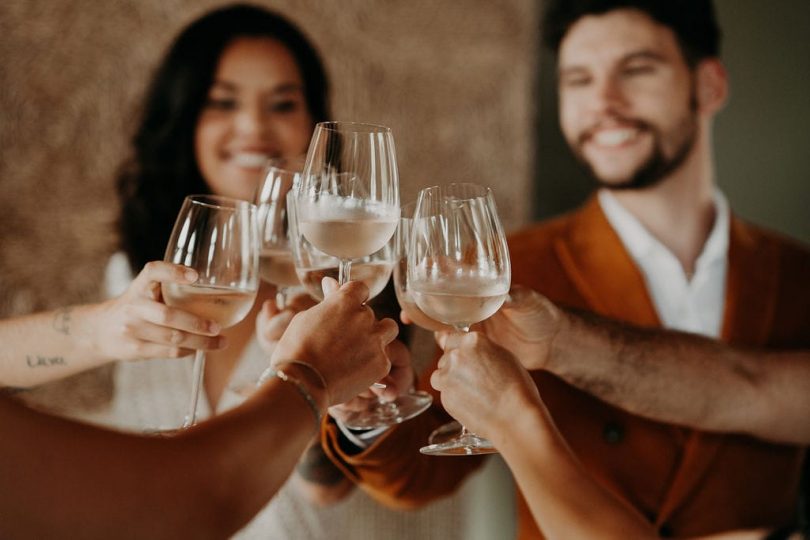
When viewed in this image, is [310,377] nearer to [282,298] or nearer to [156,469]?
[156,469]

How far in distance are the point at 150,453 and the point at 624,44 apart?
5.66 feet

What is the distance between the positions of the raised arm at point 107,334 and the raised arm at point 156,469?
0.31 metres

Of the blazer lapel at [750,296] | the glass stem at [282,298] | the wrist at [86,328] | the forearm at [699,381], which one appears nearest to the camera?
the wrist at [86,328]

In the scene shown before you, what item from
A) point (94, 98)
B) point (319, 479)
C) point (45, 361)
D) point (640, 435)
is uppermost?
point (94, 98)

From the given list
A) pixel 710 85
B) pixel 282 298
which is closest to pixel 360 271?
pixel 282 298

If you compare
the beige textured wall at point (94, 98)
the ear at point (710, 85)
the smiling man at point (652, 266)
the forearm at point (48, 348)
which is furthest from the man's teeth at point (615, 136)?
the forearm at point (48, 348)

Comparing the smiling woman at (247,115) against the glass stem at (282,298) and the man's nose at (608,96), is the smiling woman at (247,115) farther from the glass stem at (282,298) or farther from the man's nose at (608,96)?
the man's nose at (608,96)

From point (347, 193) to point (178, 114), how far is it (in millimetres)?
1244

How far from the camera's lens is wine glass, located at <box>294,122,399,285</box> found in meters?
1.03

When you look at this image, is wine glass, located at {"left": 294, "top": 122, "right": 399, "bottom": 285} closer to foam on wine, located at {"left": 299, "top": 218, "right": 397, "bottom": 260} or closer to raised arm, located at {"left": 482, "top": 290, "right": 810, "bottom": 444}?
foam on wine, located at {"left": 299, "top": 218, "right": 397, "bottom": 260}

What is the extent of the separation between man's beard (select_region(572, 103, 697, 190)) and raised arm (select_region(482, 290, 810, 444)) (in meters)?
0.55

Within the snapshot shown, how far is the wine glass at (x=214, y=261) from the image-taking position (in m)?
1.14

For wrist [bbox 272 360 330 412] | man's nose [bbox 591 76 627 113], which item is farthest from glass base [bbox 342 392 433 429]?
man's nose [bbox 591 76 627 113]

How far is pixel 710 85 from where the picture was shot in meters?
2.21
